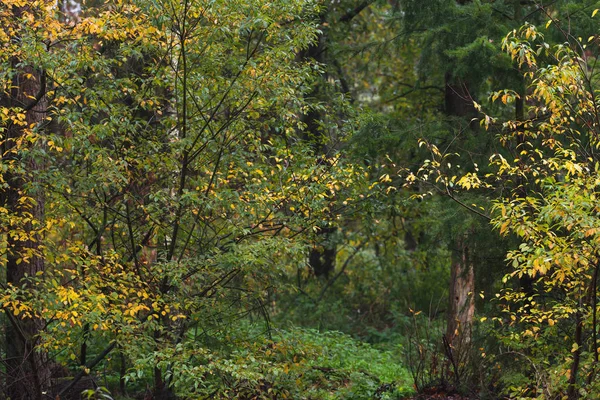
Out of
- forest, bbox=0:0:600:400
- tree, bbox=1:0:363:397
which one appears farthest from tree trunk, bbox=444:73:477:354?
tree, bbox=1:0:363:397

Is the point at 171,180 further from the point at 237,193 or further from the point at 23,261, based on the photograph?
the point at 23,261

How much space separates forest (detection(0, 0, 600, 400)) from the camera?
6.52m

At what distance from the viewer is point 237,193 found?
7371 millimetres

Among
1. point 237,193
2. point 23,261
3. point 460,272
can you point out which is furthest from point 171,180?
point 460,272

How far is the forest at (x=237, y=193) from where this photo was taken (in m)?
6.52

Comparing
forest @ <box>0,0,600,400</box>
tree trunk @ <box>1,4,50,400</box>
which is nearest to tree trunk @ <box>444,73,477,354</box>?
forest @ <box>0,0,600,400</box>

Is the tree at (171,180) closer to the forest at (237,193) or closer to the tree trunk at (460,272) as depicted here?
the forest at (237,193)

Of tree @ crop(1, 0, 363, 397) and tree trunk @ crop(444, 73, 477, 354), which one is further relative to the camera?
tree trunk @ crop(444, 73, 477, 354)

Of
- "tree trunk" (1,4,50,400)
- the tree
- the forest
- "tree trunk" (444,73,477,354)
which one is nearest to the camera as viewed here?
the forest

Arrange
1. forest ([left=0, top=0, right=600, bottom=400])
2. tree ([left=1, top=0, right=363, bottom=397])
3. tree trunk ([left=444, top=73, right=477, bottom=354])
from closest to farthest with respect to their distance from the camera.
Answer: forest ([left=0, top=0, right=600, bottom=400])
tree ([left=1, top=0, right=363, bottom=397])
tree trunk ([left=444, top=73, right=477, bottom=354])

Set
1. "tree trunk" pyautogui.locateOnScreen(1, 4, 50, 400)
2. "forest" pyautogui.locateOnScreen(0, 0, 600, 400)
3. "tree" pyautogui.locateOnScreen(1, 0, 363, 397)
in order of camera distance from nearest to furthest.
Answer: "forest" pyautogui.locateOnScreen(0, 0, 600, 400) → "tree" pyautogui.locateOnScreen(1, 0, 363, 397) → "tree trunk" pyautogui.locateOnScreen(1, 4, 50, 400)

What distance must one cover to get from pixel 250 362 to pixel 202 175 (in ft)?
8.34

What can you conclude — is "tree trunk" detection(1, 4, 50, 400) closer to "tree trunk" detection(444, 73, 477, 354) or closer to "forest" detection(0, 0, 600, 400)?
"forest" detection(0, 0, 600, 400)

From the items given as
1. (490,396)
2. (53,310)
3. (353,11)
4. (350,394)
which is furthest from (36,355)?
(353,11)
